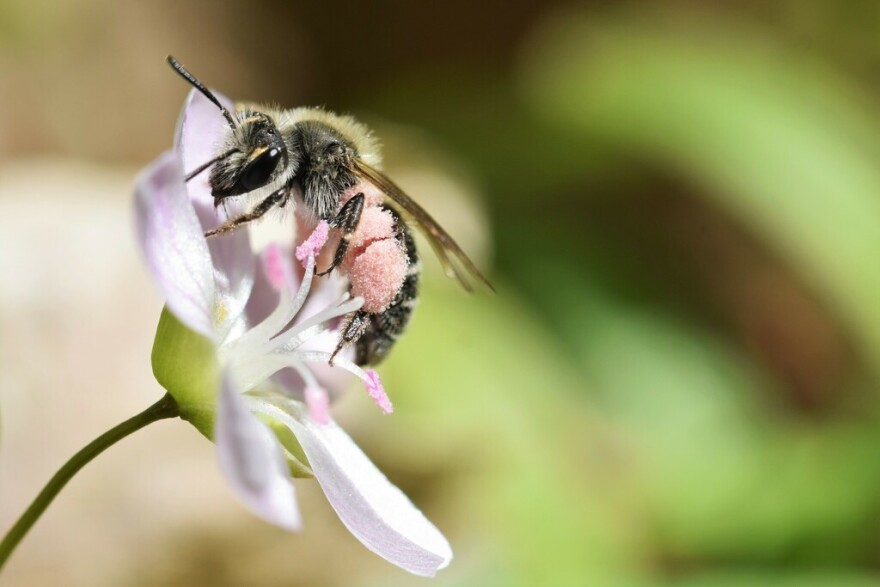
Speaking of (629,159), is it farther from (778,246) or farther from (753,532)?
(753,532)

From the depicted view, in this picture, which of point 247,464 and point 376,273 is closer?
point 247,464

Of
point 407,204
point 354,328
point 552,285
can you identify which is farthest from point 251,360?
point 552,285

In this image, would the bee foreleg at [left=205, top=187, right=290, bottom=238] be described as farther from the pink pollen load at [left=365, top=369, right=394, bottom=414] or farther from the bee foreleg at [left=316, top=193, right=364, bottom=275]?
the pink pollen load at [left=365, top=369, right=394, bottom=414]

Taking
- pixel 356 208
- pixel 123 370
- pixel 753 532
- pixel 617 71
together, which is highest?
pixel 617 71

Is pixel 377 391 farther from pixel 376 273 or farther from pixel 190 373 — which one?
pixel 190 373

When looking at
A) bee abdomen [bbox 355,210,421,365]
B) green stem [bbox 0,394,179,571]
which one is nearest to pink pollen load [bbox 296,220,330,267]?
bee abdomen [bbox 355,210,421,365]

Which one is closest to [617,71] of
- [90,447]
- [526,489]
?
[526,489]
